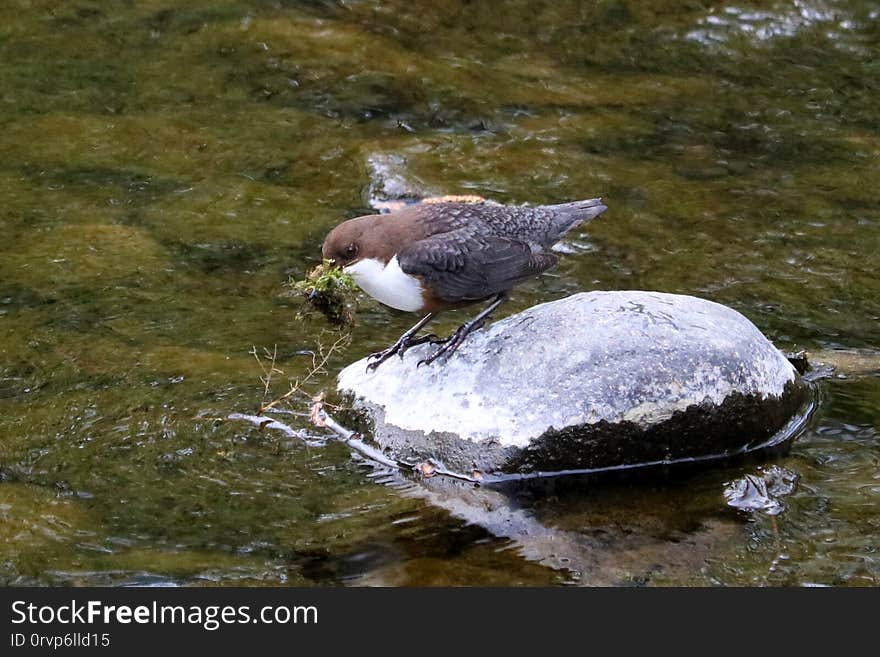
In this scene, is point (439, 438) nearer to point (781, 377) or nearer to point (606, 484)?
point (606, 484)

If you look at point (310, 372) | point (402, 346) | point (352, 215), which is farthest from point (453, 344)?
point (352, 215)

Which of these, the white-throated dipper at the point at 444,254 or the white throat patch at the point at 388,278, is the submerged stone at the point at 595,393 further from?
the white throat patch at the point at 388,278

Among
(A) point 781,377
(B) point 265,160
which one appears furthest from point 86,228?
(A) point 781,377

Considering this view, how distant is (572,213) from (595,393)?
98 centimetres

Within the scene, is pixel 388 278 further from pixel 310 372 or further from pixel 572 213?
pixel 572 213

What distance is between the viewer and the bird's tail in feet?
16.4

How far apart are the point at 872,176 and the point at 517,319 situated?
3.24m

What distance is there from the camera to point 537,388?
4.38m

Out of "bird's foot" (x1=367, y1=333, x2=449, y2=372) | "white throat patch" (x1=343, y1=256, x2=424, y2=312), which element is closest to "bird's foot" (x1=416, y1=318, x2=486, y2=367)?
"bird's foot" (x1=367, y1=333, x2=449, y2=372)

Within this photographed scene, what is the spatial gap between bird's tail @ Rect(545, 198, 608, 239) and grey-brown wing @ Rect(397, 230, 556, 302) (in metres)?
0.20

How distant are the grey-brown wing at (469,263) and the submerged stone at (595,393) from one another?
18 centimetres

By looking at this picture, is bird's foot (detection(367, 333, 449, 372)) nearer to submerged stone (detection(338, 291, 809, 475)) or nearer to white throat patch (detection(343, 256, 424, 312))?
submerged stone (detection(338, 291, 809, 475))

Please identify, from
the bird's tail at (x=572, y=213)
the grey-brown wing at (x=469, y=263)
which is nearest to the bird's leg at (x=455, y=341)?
the grey-brown wing at (x=469, y=263)

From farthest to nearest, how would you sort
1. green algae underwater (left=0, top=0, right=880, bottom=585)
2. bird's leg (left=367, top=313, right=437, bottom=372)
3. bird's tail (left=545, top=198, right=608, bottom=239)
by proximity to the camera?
bird's tail (left=545, top=198, right=608, bottom=239) < bird's leg (left=367, top=313, right=437, bottom=372) < green algae underwater (left=0, top=0, right=880, bottom=585)
